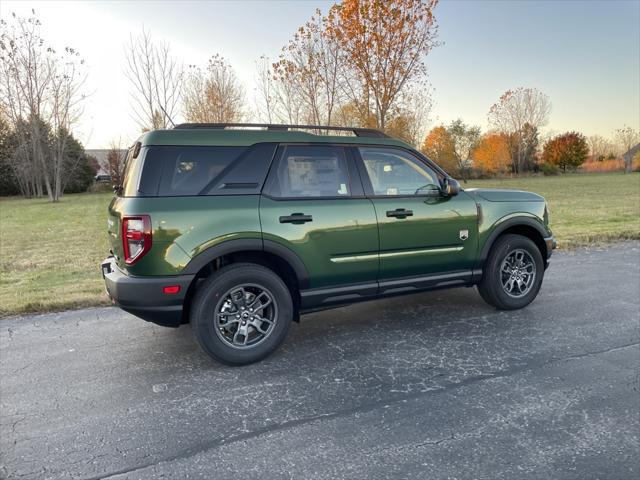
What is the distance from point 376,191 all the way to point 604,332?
2.56 metres

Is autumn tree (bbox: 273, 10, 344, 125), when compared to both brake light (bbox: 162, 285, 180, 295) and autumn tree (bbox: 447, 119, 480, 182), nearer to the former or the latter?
brake light (bbox: 162, 285, 180, 295)

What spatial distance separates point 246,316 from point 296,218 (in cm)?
94

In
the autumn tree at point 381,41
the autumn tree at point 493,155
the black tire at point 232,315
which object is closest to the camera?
the black tire at point 232,315

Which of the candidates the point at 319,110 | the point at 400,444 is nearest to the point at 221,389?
the point at 400,444

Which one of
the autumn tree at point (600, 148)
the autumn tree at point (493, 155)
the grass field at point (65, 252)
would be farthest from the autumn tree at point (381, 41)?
the autumn tree at point (600, 148)

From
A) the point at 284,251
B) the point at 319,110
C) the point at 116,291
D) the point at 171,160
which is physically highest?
the point at 319,110

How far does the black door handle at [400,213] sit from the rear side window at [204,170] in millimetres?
1246

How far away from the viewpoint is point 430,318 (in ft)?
15.2

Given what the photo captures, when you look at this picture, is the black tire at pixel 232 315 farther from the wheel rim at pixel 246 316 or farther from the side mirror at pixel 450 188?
the side mirror at pixel 450 188

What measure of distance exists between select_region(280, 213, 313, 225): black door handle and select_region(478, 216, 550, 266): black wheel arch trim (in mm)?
2052

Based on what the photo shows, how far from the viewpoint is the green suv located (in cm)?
337

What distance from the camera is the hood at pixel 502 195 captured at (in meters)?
4.65

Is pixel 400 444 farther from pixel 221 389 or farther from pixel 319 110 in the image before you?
pixel 319 110

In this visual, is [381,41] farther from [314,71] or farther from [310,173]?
[310,173]
